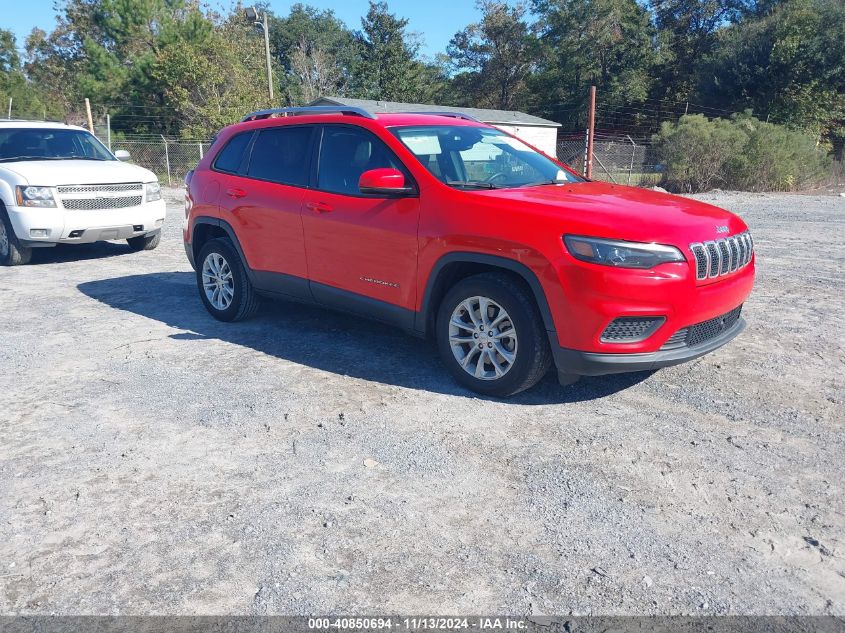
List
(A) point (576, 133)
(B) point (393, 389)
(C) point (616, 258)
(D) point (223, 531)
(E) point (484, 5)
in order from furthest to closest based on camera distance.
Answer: (E) point (484, 5) < (A) point (576, 133) < (B) point (393, 389) < (C) point (616, 258) < (D) point (223, 531)

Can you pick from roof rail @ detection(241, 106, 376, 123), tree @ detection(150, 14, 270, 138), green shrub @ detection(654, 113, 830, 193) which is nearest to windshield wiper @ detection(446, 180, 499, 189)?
roof rail @ detection(241, 106, 376, 123)

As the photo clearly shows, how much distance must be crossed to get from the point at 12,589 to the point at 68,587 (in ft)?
0.67

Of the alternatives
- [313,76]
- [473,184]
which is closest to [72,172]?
[473,184]

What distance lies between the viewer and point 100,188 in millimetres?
8859

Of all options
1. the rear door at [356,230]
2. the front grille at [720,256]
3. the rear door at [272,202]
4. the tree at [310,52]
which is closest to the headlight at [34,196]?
the rear door at [272,202]

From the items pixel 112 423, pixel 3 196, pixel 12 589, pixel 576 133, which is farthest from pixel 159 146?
pixel 576 133

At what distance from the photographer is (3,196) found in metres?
8.71

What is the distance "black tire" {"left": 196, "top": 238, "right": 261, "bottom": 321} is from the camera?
5984 millimetres

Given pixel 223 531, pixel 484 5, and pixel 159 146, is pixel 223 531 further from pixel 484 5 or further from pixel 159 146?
pixel 484 5

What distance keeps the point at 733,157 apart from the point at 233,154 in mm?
18248

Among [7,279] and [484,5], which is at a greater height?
[484,5]

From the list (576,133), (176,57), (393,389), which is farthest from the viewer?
(576,133)

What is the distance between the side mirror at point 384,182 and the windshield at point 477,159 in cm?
24

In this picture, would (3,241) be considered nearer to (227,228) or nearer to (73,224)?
(73,224)
